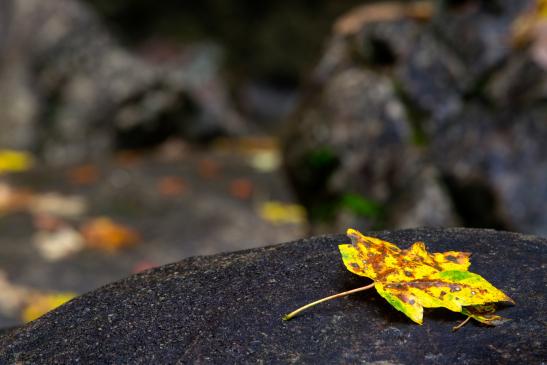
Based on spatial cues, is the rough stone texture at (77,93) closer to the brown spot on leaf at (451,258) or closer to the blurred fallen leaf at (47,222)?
the blurred fallen leaf at (47,222)

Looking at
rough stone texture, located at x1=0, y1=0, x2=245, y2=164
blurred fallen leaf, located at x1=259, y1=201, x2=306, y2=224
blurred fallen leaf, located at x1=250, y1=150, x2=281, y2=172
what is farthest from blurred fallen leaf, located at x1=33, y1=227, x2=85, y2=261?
blurred fallen leaf, located at x1=250, y1=150, x2=281, y2=172

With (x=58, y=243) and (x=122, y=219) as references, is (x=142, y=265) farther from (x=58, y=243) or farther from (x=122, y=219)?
(x=122, y=219)

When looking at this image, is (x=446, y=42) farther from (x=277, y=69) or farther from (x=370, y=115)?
(x=277, y=69)

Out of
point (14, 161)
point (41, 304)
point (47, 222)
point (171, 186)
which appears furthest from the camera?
point (14, 161)

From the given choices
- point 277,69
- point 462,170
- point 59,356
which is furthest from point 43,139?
point 59,356

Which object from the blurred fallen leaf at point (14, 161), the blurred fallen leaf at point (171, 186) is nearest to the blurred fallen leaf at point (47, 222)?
the blurred fallen leaf at point (171, 186)

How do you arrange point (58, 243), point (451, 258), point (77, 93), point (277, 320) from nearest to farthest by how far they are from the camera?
point (277, 320) < point (451, 258) < point (58, 243) < point (77, 93)

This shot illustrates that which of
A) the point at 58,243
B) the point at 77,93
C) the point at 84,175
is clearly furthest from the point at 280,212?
the point at 77,93
